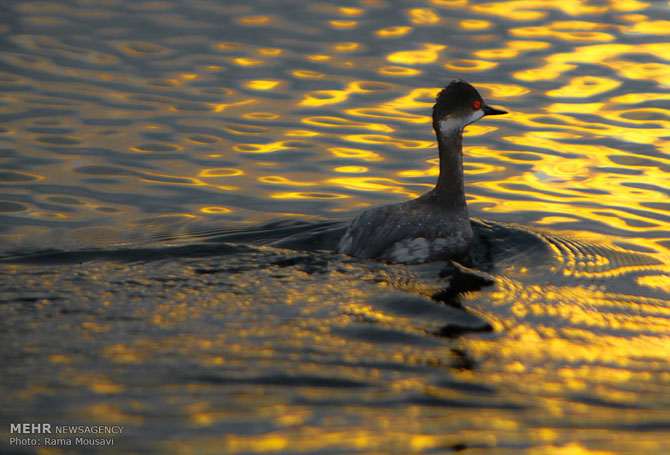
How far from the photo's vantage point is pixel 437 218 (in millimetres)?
9227

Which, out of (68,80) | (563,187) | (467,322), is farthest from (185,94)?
(467,322)

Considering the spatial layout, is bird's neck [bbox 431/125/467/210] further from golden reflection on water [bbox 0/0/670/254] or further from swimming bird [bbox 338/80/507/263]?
golden reflection on water [bbox 0/0/670/254]

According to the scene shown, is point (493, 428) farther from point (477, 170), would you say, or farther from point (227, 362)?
point (477, 170)

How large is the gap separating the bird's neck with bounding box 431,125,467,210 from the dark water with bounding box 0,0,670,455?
2.00ft

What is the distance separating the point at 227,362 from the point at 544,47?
35.2ft

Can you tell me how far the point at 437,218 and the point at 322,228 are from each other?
128cm

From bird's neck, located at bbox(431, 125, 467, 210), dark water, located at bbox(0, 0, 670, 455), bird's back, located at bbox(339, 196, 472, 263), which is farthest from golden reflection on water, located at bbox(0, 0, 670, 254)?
bird's back, located at bbox(339, 196, 472, 263)

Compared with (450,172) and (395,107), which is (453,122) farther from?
(395,107)

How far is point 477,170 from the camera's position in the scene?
1177cm

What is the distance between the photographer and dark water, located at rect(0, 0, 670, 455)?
5805 millimetres

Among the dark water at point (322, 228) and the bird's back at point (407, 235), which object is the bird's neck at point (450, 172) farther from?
the dark water at point (322, 228)

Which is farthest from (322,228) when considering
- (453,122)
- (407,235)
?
(453,122)

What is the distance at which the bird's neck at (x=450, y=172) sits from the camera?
9.59 m

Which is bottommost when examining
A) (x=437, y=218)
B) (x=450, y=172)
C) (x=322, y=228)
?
(x=322, y=228)
